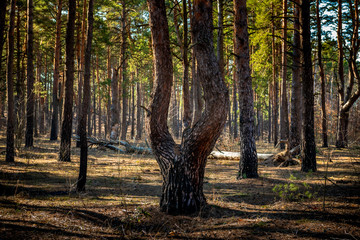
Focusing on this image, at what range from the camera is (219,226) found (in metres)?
3.68

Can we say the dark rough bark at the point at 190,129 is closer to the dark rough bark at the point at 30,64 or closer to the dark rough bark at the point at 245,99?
the dark rough bark at the point at 245,99

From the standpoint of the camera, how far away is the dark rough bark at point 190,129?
4.07 metres

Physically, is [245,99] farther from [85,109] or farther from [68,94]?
[68,94]

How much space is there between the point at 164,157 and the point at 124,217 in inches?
49.2

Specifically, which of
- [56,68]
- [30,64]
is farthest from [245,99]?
[56,68]

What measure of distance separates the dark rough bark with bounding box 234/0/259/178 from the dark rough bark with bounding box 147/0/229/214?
2972 mm

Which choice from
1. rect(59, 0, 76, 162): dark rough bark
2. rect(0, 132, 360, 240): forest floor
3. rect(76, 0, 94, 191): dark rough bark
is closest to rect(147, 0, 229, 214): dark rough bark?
rect(0, 132, 360, 240): forest floor

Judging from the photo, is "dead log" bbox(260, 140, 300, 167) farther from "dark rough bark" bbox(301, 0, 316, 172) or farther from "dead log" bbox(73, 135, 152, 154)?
"dead log" bbox(73, 135, 152, 154)

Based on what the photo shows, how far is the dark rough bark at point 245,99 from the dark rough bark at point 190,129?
9.75 feet

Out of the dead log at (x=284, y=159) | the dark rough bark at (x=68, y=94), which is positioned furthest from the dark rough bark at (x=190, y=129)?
the dead log at (x=284, y=159)

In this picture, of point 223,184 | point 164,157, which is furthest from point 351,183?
point 164,157

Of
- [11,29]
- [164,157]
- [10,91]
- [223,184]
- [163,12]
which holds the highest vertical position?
[11,29]

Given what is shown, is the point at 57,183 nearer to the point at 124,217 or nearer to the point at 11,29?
the point at 124,217

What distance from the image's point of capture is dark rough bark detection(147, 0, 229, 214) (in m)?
4.07
